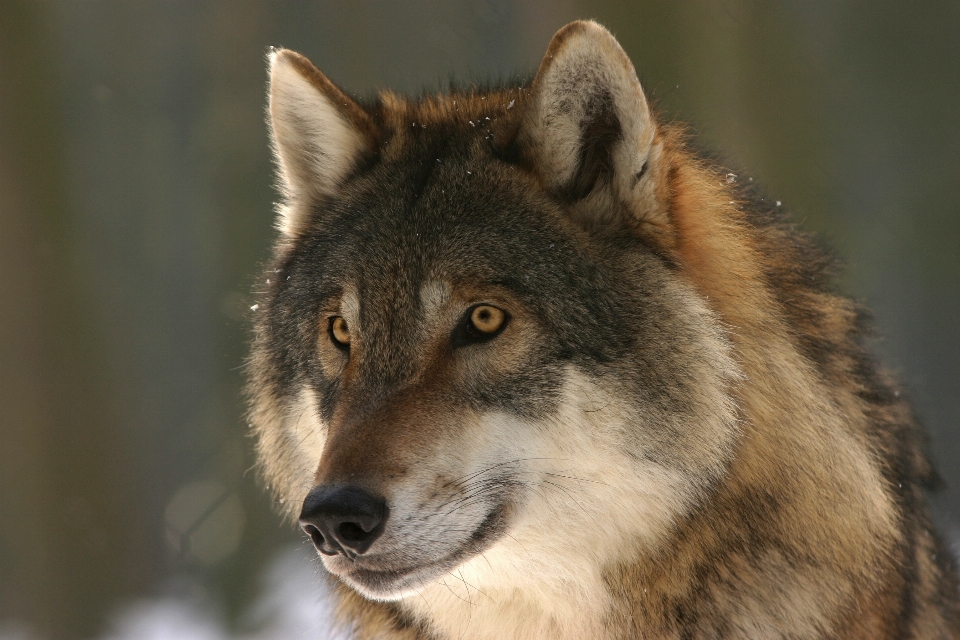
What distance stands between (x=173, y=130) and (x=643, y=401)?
18.8 ft

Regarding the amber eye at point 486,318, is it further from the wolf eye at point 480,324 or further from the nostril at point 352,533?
the nostril at point 352,533

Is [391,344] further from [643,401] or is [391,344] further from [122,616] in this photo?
[122,616]

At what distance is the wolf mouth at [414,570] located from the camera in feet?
7.00

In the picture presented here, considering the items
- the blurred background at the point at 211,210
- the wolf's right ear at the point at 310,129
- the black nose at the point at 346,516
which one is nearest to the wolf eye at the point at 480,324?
the black nose at the point at 346,516

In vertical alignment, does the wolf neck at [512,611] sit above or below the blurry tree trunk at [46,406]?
above

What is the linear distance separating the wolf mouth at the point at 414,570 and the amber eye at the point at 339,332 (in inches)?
24.8

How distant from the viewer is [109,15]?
7.02 metres

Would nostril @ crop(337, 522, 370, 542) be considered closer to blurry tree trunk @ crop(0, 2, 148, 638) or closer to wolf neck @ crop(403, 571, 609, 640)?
wolf neck @ crop(403, 571, 609, 640)

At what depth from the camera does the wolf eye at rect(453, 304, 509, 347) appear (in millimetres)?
2311

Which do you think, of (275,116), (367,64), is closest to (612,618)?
(275,116)

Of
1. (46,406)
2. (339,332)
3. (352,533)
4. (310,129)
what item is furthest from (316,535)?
(46,406)

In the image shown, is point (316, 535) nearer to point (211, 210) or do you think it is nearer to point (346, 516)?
point (346, 516)

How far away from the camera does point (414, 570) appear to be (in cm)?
214

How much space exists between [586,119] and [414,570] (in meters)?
1.22
